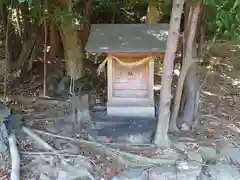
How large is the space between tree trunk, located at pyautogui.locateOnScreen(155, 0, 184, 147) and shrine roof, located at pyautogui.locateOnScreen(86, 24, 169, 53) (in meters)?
0.51

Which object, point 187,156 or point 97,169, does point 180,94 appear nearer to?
point 187,156

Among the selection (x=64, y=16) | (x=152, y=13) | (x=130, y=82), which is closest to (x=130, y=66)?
(x=130, y=82)

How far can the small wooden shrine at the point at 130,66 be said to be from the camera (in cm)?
480

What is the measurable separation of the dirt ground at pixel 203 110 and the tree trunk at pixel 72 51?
0.49m

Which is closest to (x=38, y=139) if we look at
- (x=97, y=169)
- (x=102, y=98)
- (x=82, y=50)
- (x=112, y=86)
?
(x=97, y=169)

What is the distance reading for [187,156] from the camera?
4180 mm

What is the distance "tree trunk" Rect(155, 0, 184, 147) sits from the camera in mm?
3988

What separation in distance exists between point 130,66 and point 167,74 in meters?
0.91

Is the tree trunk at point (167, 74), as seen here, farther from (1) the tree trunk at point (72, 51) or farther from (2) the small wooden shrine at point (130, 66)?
(1) the tree trunk at point (72, 51)

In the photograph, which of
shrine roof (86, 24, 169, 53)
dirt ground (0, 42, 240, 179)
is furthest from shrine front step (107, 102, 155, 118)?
shrine roof (86, 24, 169, 53)

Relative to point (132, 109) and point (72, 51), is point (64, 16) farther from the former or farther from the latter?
point (132, 109)

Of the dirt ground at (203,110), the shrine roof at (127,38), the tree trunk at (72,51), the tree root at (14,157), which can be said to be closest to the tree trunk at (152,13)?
the shrine roof at (127,38)

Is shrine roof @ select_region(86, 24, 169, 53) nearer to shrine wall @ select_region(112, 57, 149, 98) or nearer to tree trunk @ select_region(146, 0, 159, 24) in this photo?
shrine wall @ select_region(112, 57, 149, 98)

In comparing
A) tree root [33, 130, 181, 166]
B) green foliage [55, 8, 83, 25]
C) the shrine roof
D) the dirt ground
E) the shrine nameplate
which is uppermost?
green foliage [55, 8, 83, 25]
